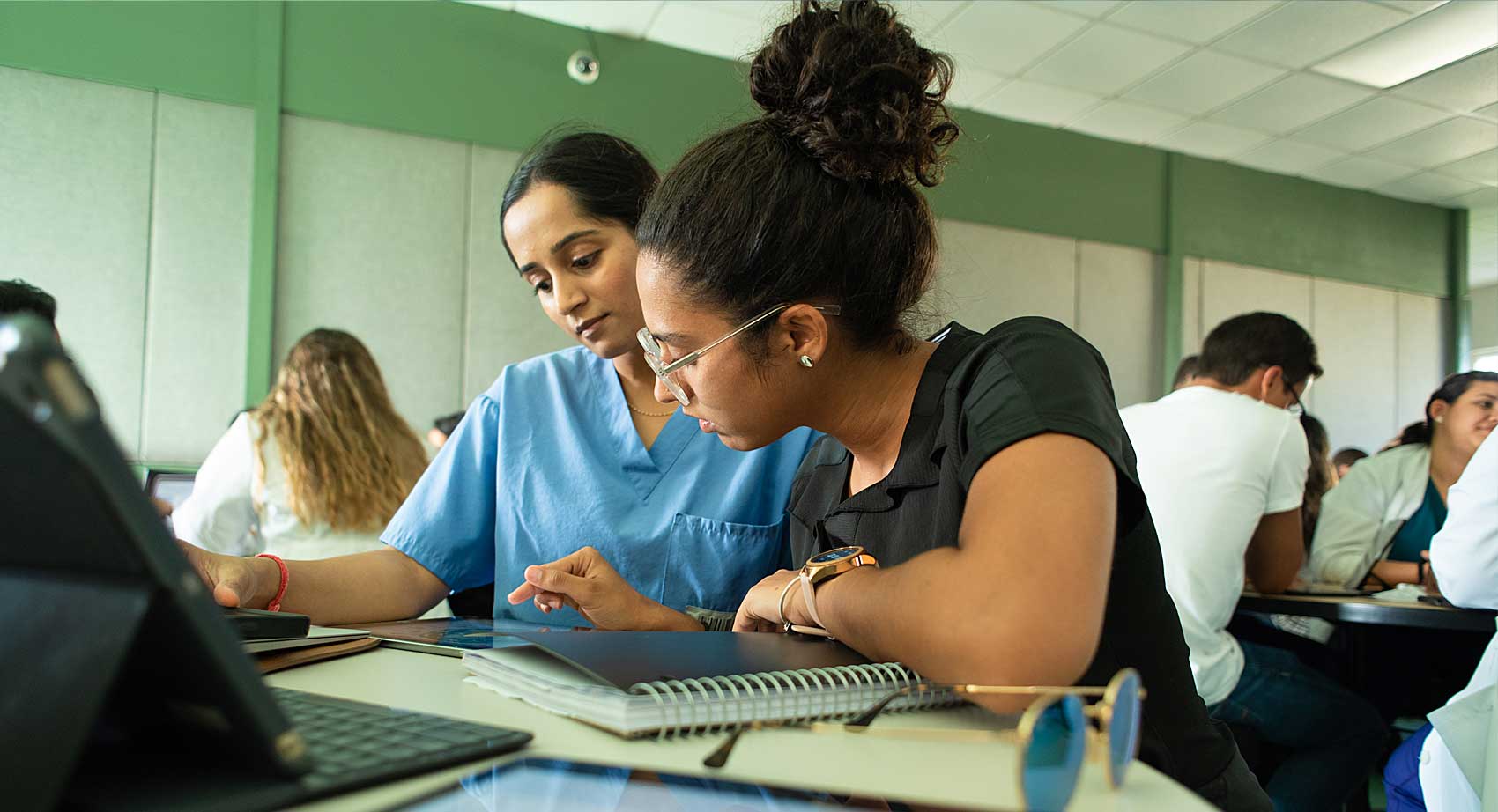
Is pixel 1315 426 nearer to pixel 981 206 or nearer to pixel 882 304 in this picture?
pixel 981 206

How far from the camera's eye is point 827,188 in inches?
39.3

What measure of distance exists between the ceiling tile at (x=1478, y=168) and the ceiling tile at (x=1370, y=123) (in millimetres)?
699

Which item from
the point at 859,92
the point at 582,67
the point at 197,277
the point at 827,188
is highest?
the point at 582,67

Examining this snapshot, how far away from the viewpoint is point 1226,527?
2.22 m

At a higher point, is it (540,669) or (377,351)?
(377,351)

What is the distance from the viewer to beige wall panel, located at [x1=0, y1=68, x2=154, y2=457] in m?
3.67

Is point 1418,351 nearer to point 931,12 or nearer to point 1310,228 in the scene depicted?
point 1310,228

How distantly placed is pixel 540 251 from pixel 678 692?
3.13 ft

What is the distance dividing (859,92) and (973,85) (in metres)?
4.30

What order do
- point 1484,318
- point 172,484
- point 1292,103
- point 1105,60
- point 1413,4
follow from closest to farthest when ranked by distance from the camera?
point 172,484, point 1413,4, point 1105,60, point 1292,103, point 1484,318

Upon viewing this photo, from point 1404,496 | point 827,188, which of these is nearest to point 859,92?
point 827,188

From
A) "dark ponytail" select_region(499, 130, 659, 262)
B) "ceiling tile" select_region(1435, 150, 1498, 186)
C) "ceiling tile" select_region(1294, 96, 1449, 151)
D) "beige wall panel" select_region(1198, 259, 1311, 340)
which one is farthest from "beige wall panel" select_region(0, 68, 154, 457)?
"ceiling tile" select_region(1435, 150, 1498, 186)

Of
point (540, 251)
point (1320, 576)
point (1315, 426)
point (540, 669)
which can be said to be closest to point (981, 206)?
point (1315, 426)

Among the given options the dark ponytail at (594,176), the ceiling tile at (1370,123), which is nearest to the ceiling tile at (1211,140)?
the ceiling tile at (1370,123)
